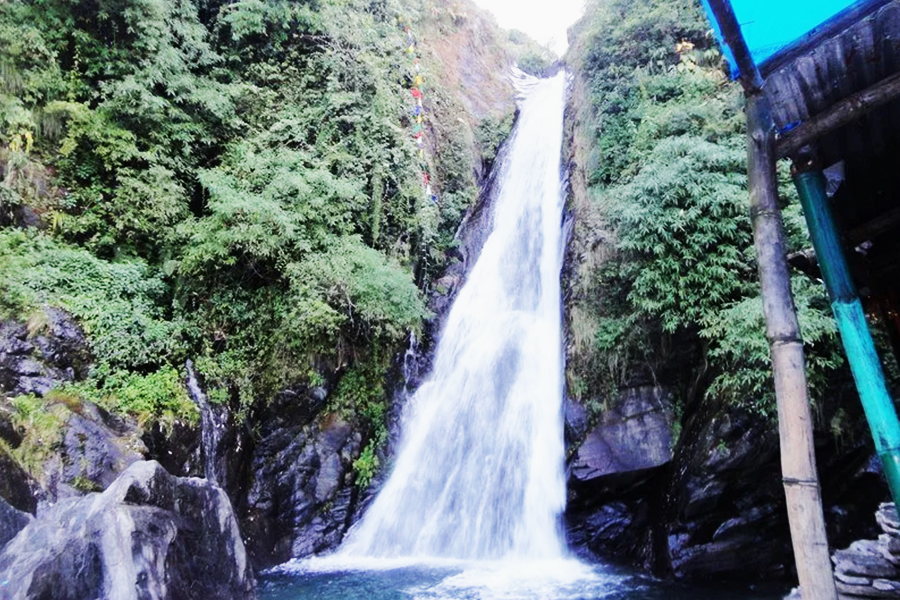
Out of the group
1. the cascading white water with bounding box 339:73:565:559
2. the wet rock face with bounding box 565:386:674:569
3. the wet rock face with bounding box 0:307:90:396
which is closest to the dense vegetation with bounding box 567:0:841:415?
the wet rock face with bounding box 565:386:674:569

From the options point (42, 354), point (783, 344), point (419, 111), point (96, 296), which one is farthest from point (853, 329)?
point (419, 111)

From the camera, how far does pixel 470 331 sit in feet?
39.4

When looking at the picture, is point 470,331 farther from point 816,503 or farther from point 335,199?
point 816,503

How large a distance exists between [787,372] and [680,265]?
540 cm

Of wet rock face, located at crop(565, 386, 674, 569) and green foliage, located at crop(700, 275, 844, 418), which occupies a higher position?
green foliage, located at crop(700, 275, 844, 418)

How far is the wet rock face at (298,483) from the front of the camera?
326 inches

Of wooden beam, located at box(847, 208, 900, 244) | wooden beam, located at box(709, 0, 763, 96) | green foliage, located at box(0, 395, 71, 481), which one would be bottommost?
green foliage, located at box(0, 395, 71, 481)

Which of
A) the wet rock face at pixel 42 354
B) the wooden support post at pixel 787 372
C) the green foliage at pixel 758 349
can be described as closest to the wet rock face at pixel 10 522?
the wet rock face at pixel 42 354

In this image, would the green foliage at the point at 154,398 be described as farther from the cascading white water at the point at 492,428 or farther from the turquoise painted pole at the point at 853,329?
the turquoise painted pole at the point at 853,329

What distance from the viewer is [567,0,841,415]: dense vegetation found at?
22.3 ft

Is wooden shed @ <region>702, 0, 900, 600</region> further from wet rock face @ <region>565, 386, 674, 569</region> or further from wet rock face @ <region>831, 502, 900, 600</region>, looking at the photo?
wet rock face @ <region>565, 386, 674, 569</region>

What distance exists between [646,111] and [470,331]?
6169 millimetres

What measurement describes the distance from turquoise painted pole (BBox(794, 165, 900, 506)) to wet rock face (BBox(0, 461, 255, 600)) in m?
4.71

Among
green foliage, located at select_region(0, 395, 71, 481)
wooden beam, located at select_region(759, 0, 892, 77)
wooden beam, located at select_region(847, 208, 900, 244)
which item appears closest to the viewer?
wooden beam, located at select_region(759, 0, 892, 77)
